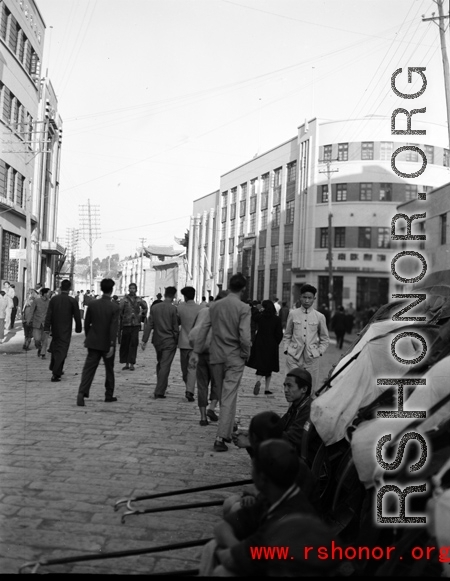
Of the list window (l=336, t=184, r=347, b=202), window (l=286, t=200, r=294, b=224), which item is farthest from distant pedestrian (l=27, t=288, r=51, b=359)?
window (l=286, t=200, r=294, b=224)

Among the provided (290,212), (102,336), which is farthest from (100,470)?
(290,212)

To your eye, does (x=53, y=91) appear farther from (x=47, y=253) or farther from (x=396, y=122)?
(x=396, y=122)

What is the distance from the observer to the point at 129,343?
1427 cm

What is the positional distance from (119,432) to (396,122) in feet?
17.5

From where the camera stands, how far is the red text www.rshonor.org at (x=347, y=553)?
8.11 ft

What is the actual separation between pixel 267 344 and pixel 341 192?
1568 inches

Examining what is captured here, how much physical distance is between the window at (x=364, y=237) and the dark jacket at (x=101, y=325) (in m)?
40.1

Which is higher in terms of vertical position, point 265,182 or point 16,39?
point 265,182

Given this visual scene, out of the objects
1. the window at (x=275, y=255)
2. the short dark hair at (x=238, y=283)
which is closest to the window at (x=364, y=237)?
the window at (x=275, y=255)

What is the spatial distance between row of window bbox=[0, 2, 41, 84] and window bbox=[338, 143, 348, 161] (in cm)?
2551

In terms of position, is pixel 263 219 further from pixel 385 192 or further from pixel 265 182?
pixel 385 192

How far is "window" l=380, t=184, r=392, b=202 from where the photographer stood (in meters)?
47.8

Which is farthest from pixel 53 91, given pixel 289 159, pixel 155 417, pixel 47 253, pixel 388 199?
pixel 155 417

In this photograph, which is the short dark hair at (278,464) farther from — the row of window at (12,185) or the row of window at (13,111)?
the row of window at (12,185)
